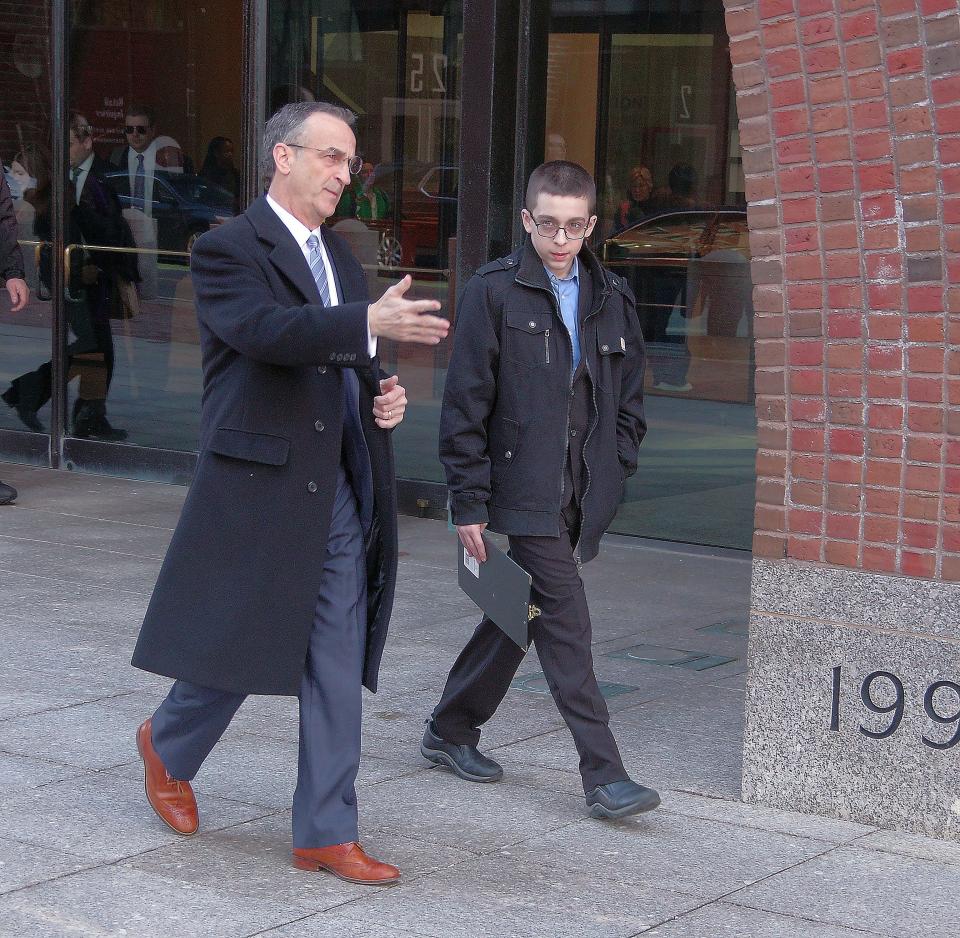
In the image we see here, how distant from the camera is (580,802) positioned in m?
4.75

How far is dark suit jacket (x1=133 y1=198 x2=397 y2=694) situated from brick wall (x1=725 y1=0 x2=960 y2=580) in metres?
1.21

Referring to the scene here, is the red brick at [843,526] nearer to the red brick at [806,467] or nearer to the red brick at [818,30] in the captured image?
the red brick at [806,467]

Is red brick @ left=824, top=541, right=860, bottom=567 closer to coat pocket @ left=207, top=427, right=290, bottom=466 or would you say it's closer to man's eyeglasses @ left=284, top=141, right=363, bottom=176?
coat pocket @ left=207, top=427, right=290, bottom=466

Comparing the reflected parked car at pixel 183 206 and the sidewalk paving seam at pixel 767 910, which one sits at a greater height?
the reflected parked car at pixel 183 206

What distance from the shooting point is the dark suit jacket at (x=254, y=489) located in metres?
4.05

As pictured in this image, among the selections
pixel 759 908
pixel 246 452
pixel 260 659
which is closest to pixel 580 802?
pixel 759 908

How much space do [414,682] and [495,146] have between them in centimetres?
351

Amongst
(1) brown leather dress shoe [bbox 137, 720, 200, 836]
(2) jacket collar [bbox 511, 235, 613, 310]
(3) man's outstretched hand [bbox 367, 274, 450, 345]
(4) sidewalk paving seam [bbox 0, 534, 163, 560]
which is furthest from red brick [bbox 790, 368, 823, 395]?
(4) sidewalk paving seam [bbox 0, 534, 163, 560]

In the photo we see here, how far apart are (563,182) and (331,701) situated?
1501 millimetres

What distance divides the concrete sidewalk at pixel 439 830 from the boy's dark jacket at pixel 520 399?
0.83 metres

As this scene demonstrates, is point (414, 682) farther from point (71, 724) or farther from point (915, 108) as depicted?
point (915, 108)

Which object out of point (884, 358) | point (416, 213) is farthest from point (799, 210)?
point (416, 213)

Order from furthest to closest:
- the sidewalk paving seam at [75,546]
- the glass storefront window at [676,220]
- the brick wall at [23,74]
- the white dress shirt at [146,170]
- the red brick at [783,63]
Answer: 1. the brick wall at [23,74]
2. the white dress shirt at [146,170]
3. the glass storefront window at [676,220]
4. the sidewalk paving seam at [75,546]
5. the red brick at [783,63]

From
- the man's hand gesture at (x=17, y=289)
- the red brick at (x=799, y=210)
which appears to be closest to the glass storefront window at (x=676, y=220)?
the man's hand gesture at (x=17, y=289)
